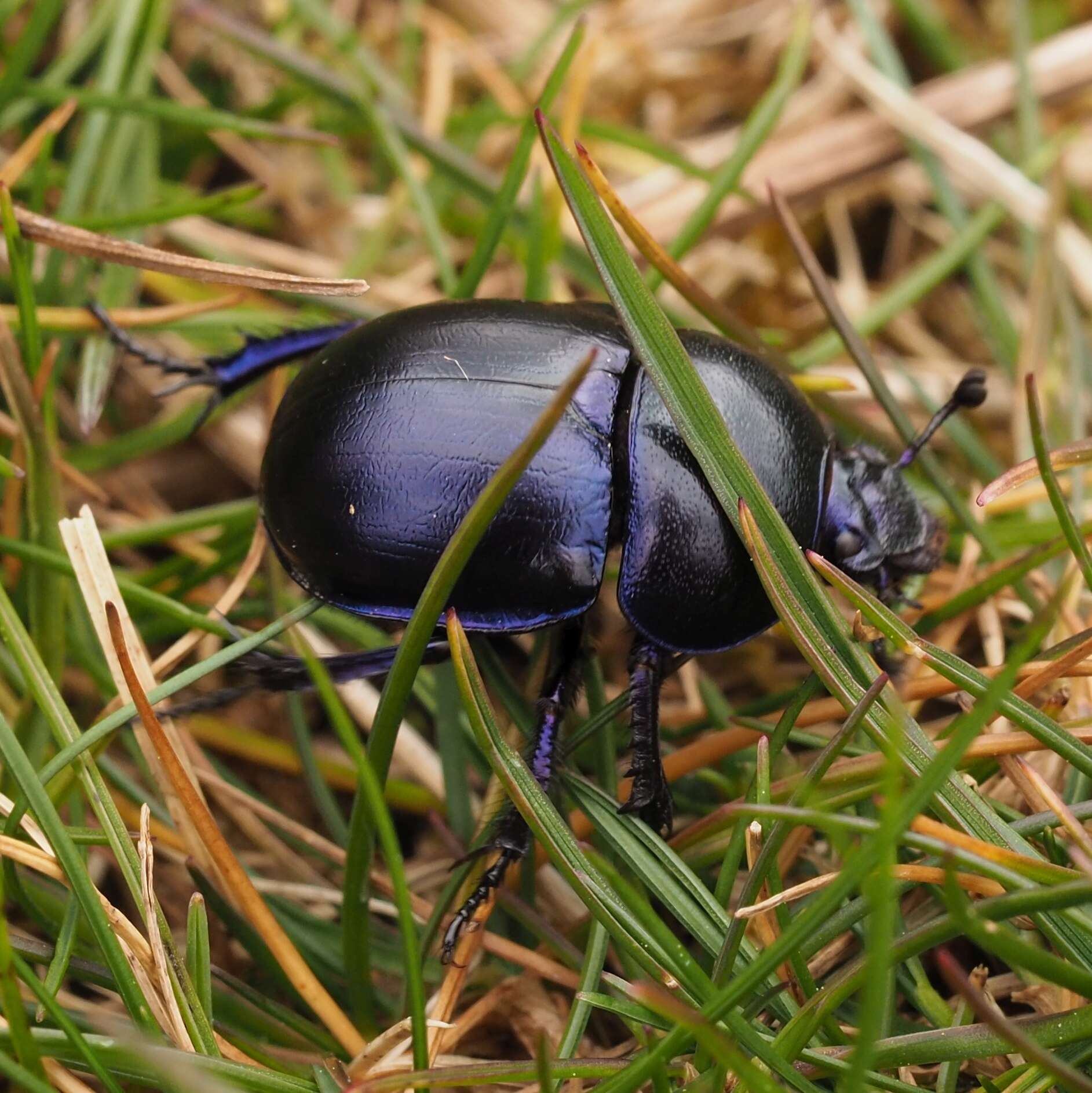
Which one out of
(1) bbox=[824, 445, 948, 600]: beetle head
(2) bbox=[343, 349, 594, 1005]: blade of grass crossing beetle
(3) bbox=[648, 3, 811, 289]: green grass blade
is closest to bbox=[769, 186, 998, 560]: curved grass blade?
(1) bbox=[824, 445, 948, 600]: beetle head

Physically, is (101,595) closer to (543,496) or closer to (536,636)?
(543,496)

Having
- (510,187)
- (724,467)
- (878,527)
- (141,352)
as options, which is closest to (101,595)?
(141,352)

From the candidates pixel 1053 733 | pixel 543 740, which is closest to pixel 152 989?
pixel 543 740

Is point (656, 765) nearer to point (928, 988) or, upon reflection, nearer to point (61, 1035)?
point (928, 988)

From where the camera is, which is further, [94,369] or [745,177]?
[745,177]

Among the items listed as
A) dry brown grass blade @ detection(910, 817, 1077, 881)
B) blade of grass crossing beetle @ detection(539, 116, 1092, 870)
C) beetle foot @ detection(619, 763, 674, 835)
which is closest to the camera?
dry brown grass blade @ detection(910, 817, 1077, 881)

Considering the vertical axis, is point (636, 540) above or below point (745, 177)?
below

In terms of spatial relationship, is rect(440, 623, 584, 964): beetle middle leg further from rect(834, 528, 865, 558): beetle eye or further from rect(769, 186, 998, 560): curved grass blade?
rect(769, 186, 998, 560): curved grass blade
